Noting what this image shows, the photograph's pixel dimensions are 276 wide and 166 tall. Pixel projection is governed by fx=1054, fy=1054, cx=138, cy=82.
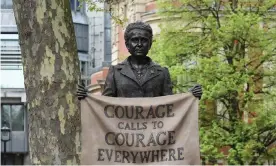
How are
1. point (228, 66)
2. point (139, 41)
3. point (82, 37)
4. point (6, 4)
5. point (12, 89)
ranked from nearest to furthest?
point (139, 41)
point (228, 66)
point (12, 89)
point (6, 4)
point (82, 37)

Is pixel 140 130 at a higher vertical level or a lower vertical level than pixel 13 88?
higher

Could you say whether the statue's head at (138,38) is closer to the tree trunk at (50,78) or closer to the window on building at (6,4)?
the tree trunk at (50,78)

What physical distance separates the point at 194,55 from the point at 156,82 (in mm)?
22052

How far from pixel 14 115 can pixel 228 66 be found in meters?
32.7

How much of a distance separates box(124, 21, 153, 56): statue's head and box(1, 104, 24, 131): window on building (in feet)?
169

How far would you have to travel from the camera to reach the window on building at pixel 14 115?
207ft

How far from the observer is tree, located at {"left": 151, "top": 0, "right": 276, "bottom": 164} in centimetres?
3238

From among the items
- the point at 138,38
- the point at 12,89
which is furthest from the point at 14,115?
the point at 138,38

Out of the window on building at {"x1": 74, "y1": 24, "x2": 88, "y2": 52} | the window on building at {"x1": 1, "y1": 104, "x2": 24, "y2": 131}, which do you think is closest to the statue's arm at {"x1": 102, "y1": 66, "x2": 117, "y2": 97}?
the window on building at {"x1": 1, "y1": 104, "x2": 24, "y2": 131}

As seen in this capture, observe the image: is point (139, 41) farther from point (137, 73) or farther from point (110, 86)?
point (110, 86)

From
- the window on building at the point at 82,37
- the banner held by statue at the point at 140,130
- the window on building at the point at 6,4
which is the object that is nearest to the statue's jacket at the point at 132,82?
the banner held by statue at the point at 140,130

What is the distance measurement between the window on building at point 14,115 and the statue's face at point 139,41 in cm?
5149

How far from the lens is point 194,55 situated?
33688mm

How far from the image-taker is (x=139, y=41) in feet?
37.9
